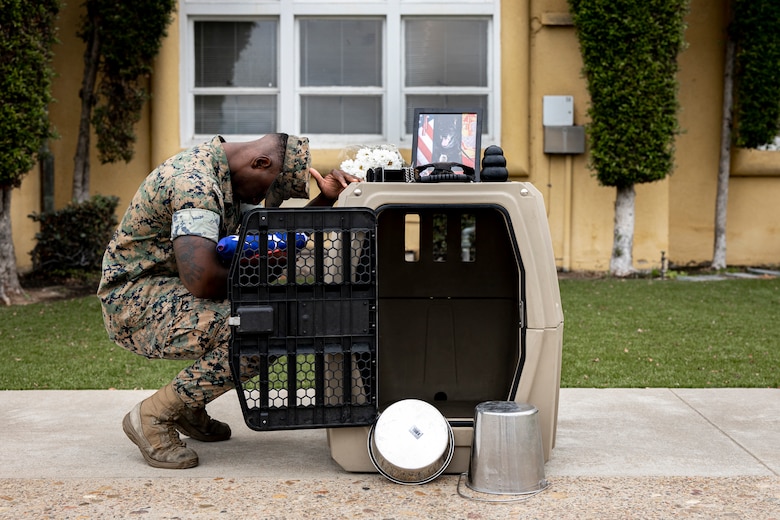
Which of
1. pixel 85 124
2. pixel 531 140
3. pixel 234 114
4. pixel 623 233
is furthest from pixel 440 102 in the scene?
pixel 85 124

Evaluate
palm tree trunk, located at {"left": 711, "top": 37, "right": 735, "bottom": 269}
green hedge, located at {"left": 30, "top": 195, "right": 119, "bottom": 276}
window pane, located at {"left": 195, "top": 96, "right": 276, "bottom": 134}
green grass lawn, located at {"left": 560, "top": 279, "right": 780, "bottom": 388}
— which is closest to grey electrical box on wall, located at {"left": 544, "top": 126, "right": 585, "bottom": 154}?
green grass lawn, located at {"left": 560, "top": 279, "right": 780, "bottom": 388}

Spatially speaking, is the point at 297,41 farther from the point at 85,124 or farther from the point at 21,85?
the point at 21,85

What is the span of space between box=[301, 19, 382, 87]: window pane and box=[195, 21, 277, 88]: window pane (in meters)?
0.40

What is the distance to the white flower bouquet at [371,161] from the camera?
3.88 metres

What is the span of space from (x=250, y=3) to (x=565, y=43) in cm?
349

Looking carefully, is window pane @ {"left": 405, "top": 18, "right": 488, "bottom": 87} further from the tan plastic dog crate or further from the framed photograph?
the tan plastic dog crate

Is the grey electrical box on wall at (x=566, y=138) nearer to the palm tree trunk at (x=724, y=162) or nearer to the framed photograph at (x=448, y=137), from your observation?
the palm tree trunk at (x=724, y=162)

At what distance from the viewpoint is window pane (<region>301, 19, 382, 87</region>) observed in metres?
10.5

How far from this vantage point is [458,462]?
11.1ft

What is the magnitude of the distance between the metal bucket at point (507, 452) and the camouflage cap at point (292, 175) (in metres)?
1.19

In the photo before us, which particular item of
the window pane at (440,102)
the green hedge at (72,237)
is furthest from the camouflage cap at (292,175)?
the window pane at (440,102)

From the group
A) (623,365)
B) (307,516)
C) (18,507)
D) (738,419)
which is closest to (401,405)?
(307,516)

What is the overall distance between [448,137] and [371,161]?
1.09 feet

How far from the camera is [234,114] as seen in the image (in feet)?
34.7
